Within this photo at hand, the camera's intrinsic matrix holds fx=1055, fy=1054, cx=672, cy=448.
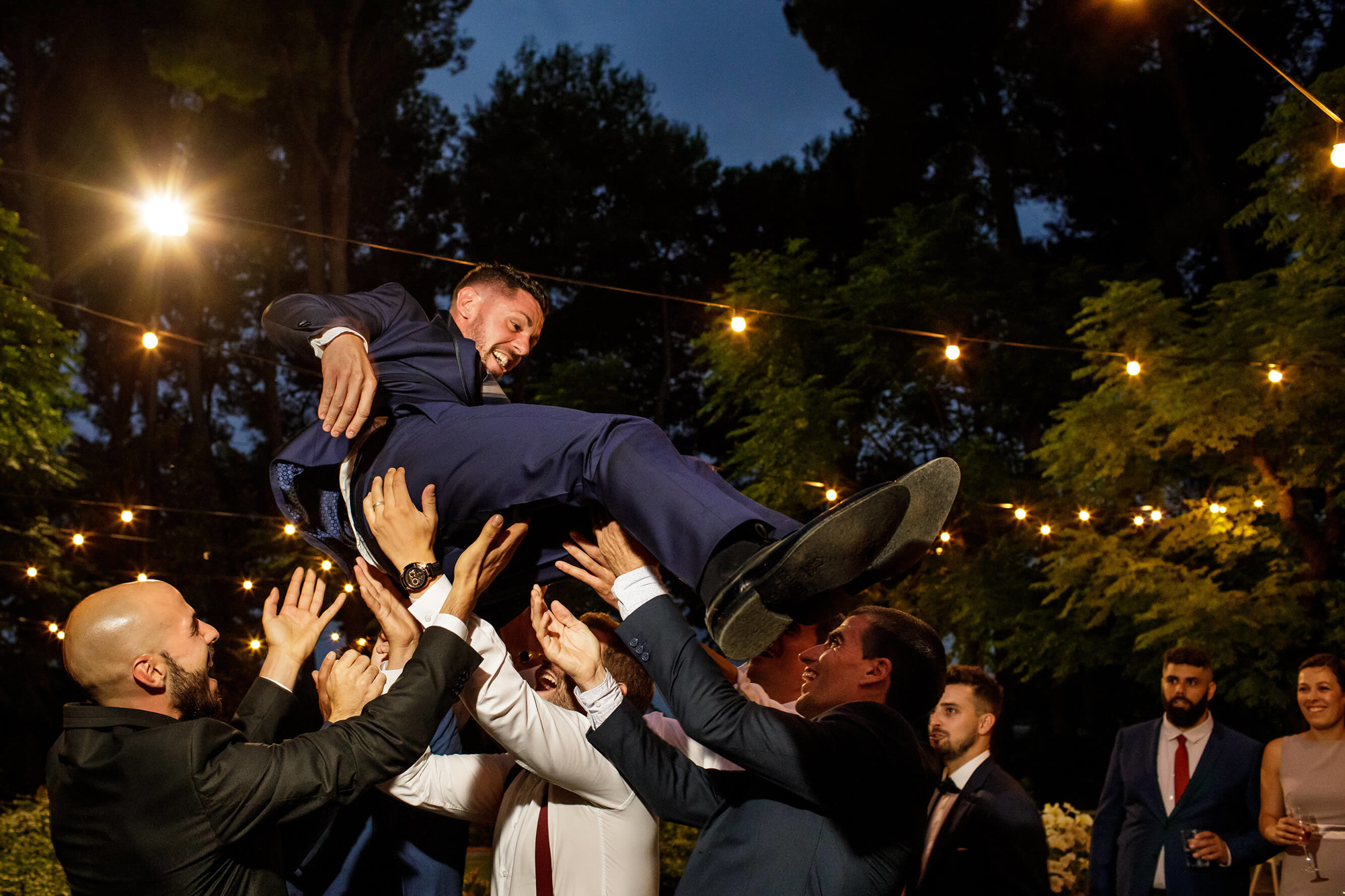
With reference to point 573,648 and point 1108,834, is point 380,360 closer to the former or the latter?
point 573,648

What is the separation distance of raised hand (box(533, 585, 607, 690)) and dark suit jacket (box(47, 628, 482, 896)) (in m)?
0.17

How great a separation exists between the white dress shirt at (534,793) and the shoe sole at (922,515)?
819 mm

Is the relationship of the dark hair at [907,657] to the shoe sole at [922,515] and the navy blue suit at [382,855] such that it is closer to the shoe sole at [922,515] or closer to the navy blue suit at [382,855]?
the shoe sole at [922,515]

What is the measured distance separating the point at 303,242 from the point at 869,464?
11599 millimetres

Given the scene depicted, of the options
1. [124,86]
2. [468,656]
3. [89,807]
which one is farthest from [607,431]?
[124,86]

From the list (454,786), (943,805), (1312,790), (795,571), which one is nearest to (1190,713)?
(1312,790)

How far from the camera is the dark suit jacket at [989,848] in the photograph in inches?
122

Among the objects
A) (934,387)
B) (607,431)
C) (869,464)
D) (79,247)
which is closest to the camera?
(607,431)

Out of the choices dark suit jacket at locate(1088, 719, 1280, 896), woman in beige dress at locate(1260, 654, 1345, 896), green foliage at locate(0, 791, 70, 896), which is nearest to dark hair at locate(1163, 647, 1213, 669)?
dark suit jacket at locate(1088, 719, 1280, 896)

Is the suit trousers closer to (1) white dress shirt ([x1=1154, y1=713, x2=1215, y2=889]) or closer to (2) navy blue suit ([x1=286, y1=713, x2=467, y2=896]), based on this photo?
(2) navy blue suit ([x1=286, y1=713, x2=467, y2=896])

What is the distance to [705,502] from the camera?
1.81 m

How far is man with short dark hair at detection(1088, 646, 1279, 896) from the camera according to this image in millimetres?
4039

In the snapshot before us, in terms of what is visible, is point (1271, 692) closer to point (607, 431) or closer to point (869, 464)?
point (869, 464)

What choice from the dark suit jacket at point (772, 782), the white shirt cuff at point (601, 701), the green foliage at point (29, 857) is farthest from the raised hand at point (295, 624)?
the green foliage at point (29, 857)
